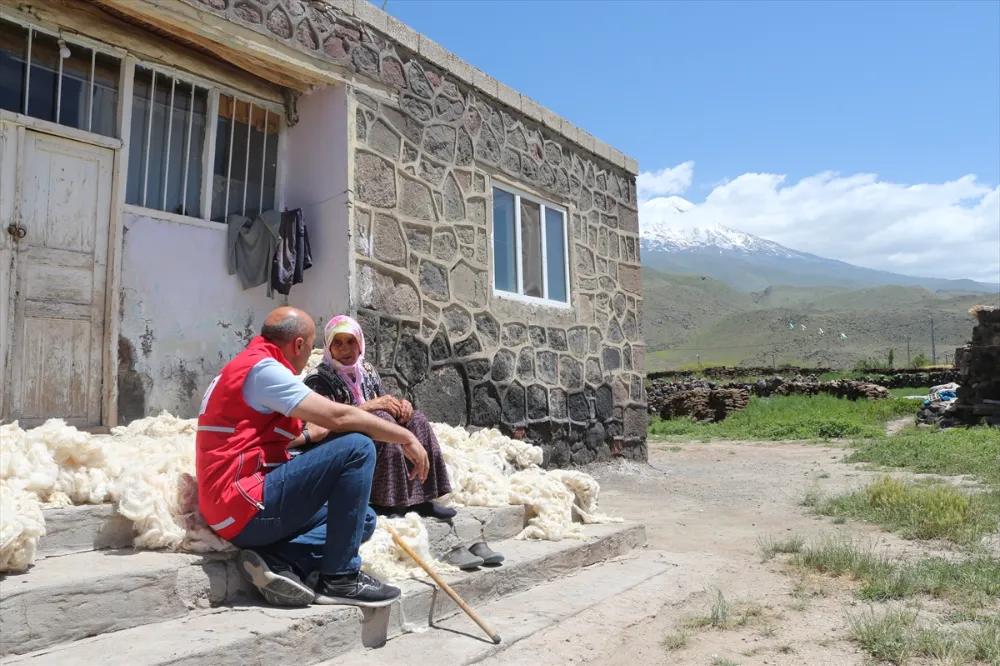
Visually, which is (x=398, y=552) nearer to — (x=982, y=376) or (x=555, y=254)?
(x=555, y=254)

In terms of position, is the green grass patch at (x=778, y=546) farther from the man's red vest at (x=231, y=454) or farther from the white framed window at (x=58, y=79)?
the white framed window at (x=58, y=79)

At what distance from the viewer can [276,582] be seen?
3123 millimetres

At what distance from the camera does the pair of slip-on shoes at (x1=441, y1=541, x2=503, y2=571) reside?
4008 millimetres

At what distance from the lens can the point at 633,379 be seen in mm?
9461

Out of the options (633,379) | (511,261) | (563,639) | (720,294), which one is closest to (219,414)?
(563,639)

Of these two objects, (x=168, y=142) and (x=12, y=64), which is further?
(x=168, y=142)

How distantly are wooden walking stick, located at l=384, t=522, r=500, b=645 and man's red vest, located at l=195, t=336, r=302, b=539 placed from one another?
82 cm

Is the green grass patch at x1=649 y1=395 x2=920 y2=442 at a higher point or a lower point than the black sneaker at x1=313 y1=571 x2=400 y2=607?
higher

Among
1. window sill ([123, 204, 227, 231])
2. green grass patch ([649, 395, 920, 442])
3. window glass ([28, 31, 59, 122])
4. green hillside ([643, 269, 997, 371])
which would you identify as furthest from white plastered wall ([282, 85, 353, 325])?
green hillside ([643, 269, 997, 371])

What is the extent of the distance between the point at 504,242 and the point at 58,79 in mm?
4131

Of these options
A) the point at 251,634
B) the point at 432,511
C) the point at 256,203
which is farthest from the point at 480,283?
the point at 251,634

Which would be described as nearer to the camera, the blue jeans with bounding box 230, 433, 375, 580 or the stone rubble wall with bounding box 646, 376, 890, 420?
the blue jeans with bounding box 230, 433, 375, 580

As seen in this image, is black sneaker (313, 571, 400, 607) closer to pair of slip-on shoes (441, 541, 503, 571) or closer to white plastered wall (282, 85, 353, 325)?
pair of slip-on shoes (441, 541, 503, 571)

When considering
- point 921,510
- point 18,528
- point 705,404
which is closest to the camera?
point 18,528
